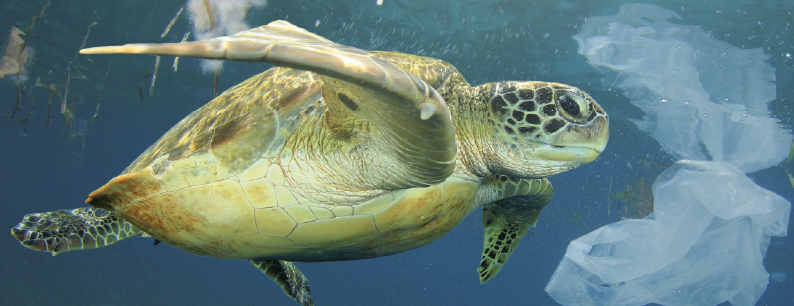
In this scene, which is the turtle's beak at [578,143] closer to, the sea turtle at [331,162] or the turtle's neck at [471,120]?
the sea turtle at [331,162]

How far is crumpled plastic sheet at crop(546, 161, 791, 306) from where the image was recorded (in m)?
7.07

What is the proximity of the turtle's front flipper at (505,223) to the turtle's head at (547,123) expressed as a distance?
3.43 ft

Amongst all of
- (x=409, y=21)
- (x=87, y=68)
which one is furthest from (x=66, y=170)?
(x=409, y=21)

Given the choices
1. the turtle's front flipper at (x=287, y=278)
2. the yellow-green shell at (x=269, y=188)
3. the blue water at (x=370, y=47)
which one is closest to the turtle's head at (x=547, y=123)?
the yellow-green shell at (x=269, y=188)

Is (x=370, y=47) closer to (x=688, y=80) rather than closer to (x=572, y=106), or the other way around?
(x=688, y=80)

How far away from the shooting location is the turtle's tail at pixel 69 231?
252cm

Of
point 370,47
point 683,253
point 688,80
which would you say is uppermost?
point 370,47

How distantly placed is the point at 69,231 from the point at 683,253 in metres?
8.76

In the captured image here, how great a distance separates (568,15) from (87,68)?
12754 mm

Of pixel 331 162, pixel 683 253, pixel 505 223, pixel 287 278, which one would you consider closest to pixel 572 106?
pixel 331 162

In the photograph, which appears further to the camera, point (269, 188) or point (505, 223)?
point (505, 223)

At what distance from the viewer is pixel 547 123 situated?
1849mm

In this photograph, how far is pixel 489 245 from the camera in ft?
11.2

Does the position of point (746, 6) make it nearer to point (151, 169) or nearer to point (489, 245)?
point (489, 245)
